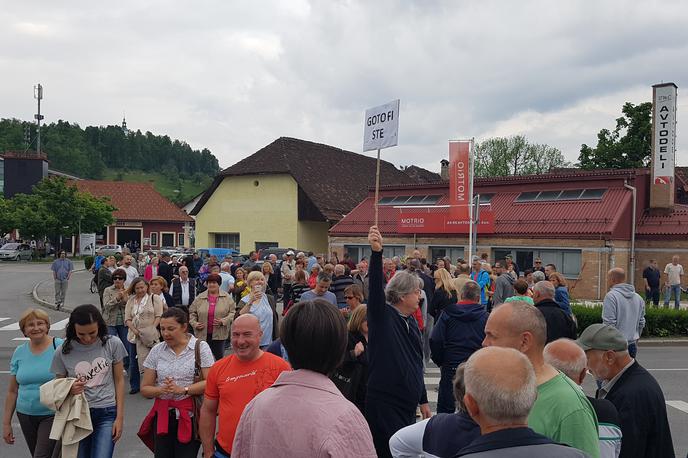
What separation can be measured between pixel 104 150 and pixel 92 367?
6424 inches

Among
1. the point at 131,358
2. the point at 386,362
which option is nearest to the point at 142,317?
the point at 131,358

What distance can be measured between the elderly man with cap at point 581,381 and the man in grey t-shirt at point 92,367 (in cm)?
339

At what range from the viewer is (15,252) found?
53656mm

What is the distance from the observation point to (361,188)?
47.0 m

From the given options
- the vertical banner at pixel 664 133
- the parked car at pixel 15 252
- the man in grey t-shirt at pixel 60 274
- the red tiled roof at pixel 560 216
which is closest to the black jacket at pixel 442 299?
the man in grey t-shirt at pixel 60 274

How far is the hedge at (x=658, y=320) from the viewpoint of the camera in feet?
50.7

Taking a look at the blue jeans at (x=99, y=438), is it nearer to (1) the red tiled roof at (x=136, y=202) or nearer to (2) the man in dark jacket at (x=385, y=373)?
(2) the man in dark jacket at (x=385, y=373)

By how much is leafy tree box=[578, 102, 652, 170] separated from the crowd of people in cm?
4378

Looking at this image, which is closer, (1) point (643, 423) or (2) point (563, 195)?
(1) point (643, 423)

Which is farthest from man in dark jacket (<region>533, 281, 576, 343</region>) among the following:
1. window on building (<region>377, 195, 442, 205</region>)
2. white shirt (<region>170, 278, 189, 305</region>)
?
window on building (<region>377, 195, 442, 205</region>)

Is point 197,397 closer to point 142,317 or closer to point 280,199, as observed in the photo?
point 142,317

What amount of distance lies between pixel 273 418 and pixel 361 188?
147 feet

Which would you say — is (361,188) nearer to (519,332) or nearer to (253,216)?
(253,216)

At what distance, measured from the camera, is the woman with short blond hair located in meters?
4.93
